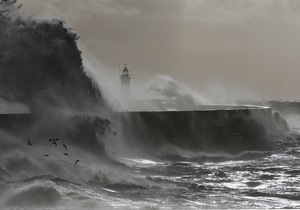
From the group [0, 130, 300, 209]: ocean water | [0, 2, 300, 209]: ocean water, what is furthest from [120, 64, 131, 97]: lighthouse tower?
[0, 130, 300, 209]: ocean water

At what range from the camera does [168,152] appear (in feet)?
56.9

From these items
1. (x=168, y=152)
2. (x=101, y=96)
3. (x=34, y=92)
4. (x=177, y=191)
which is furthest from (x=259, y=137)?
(x=177, y=191)

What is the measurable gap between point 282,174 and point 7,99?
26.2 feet

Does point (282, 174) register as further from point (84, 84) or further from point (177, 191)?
point (84, 84)

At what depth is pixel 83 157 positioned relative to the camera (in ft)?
48.1

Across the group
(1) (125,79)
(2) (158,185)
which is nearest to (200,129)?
(2) (158,185)

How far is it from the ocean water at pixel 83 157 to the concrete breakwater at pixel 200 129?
0.32 meters

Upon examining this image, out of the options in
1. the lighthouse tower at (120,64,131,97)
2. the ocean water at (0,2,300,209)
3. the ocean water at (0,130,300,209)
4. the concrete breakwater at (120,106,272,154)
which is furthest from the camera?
the lighthouse tower at (120,64,131,97)

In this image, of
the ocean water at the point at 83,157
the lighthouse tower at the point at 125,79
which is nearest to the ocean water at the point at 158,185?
the ocean water at the point at 83,157

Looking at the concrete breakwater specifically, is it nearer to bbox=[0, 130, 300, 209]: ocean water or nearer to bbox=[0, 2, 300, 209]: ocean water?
bbox=[0, 2, 300, 209]: ocean water

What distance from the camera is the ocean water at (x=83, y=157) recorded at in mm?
10133

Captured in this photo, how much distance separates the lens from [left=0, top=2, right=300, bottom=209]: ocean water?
1013cm

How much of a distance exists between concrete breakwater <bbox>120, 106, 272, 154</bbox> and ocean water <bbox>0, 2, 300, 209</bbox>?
0.32 metres

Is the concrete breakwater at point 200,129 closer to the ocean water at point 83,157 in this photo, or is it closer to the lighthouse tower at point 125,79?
the ocean water at point 83,157
